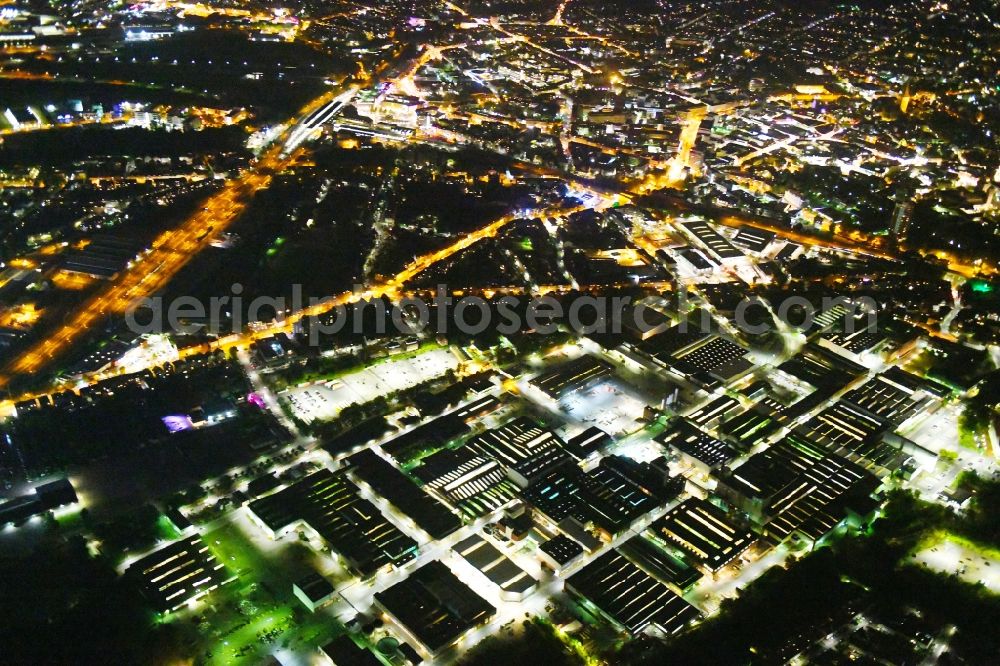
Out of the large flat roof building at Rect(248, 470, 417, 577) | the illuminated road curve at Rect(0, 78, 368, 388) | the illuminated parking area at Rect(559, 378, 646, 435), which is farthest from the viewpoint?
the illuminated road curve at Rect(0, 78, 368, 388)

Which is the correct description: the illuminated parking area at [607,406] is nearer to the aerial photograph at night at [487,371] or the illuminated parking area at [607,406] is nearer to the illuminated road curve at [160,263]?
the aerial photograph at night at [487,371]

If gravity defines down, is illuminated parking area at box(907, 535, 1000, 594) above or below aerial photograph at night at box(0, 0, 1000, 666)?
below

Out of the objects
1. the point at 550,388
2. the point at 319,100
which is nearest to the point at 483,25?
the point at 319,100

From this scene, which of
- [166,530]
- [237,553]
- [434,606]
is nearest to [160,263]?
[166,530]

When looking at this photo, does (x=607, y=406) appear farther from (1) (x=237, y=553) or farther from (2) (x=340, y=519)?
(1) (x=237, y=553)

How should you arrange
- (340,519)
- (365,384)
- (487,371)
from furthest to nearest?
1. (487,371)
2. (365,384)
3. (340,519)

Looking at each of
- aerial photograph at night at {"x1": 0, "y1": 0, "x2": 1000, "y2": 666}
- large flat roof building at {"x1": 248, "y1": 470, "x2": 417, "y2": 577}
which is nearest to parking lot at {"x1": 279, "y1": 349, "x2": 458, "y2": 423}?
aerial photograph at night at {"x1": 0, "y1": 0, "x2": 1000, "y2": 666}

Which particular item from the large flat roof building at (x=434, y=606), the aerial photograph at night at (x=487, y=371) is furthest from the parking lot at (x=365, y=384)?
the large flat roof building at (x=434, y=606)

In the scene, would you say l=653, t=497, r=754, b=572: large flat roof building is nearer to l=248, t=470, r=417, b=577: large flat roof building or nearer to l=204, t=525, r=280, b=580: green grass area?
l=248, t=470, r=417, b=577: large flat roof building

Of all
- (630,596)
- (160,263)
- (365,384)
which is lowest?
(365,384)
